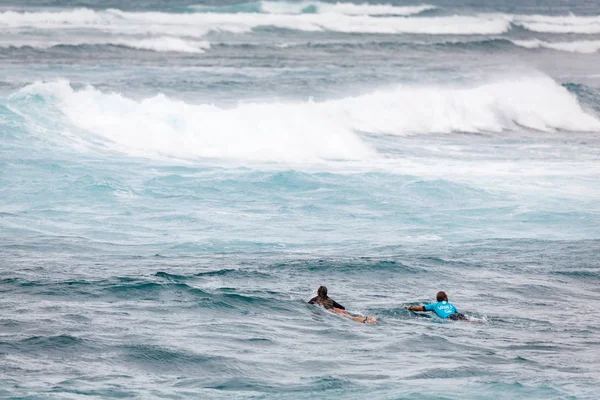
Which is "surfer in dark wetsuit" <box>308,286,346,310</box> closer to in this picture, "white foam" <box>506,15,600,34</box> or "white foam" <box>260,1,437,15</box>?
"white foam" <box>506,15,600,34</box>

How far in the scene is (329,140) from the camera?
1361 inches

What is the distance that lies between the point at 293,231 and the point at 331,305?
266 inches

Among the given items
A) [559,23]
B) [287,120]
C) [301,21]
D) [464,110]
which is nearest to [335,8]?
[301,21]

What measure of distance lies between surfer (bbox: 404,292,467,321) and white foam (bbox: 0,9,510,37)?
5299cm

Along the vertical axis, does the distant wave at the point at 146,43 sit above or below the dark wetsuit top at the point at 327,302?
above

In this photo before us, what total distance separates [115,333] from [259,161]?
17444 millimetres

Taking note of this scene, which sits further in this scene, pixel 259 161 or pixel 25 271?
pixel 259 161

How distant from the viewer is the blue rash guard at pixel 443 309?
1609cm

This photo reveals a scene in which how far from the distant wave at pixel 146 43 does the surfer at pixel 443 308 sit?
46360 mm

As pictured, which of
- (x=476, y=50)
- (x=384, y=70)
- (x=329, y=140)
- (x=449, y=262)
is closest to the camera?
(x=449, y=262)

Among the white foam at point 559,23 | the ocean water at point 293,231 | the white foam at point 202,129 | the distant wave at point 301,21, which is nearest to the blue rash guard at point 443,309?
the ocean water at point 293,231

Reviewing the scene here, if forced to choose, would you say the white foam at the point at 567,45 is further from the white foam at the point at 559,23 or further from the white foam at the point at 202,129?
the white foam at the point at 202,129

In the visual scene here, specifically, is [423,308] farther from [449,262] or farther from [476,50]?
[476,50]

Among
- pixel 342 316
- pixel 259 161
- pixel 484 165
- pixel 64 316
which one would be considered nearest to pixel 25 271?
pixel 64 316
